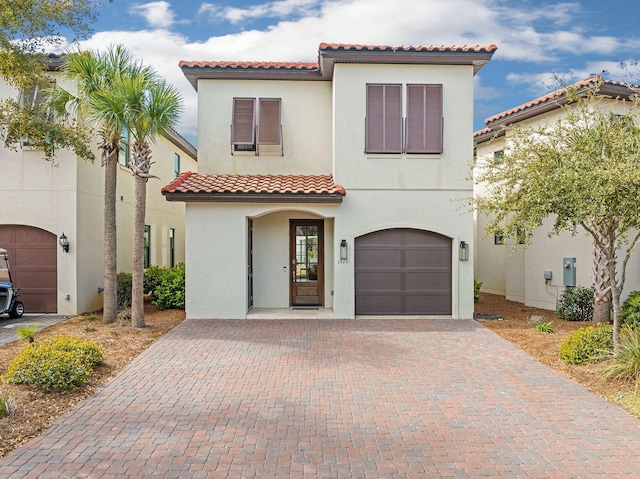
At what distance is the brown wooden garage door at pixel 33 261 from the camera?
13477 millimetres

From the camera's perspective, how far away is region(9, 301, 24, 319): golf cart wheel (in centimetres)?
1274

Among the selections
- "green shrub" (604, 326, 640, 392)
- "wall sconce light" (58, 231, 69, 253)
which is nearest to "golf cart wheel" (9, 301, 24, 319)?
"wall sconce light" (58, 231, 69, 253)

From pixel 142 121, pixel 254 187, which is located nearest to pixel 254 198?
pixel 254 187

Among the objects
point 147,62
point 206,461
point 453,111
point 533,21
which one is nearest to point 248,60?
point 147,62

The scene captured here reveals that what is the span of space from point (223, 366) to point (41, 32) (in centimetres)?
774

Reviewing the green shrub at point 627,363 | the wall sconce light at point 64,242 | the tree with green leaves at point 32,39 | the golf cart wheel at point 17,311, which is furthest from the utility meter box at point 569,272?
the golf cart wheel at point 17,311

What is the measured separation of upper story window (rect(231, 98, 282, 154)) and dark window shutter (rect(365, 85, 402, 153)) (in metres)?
2.92

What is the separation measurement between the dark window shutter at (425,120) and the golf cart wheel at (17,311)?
11.8m

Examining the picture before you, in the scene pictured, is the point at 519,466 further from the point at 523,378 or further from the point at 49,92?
the point at 49,92

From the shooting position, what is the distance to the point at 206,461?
4.89 meters

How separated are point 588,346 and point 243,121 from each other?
426 inches

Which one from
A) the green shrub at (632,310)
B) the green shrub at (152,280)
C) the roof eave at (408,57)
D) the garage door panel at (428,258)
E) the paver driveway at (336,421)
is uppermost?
the roof eave at (408,57)

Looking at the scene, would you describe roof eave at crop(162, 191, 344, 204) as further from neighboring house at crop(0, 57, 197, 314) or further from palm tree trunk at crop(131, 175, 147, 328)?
neighboring house at crop(0, 57, 197, 314)

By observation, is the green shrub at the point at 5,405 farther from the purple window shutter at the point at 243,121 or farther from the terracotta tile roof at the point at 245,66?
the terracotta tile roof at the point at 245,66
